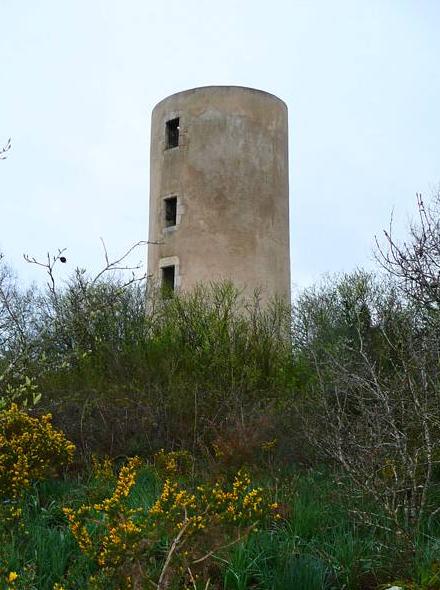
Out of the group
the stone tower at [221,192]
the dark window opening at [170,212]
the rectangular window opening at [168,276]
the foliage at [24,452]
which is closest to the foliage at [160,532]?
the foliage at [24,452]

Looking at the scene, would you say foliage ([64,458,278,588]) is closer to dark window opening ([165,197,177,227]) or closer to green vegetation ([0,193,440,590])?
green vegetation ([0,193,440,590])

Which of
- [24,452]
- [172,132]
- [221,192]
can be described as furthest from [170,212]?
[24,452]

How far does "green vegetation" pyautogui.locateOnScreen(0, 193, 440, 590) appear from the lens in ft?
16.9

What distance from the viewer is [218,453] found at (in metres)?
8.39

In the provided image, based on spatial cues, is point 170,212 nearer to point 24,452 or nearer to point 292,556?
point 24,452

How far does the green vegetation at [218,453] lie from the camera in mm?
5160

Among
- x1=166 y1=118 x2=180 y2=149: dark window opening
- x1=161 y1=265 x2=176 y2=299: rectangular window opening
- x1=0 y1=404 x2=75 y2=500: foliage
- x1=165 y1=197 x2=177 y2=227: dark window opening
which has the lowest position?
x1=0 y1=404 x2=75 y2=500: foliage

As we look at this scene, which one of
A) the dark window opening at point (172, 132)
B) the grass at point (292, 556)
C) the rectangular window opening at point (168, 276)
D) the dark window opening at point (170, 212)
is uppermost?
the dark window opening at point (172, 132)

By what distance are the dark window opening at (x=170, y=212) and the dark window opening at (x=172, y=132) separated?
1508 mm

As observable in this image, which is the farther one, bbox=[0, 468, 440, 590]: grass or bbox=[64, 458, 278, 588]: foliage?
bbox=[0, 468, 440, 590]: grass

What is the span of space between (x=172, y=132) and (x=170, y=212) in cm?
227

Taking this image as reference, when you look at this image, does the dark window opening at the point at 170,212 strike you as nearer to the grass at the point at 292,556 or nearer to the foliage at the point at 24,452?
the foliage at the point at 24,452

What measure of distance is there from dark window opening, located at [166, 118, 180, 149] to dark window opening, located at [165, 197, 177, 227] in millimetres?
1508

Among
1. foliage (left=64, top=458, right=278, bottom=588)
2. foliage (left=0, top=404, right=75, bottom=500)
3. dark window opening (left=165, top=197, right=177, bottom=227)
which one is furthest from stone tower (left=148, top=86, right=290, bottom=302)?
foliage (left=64, top=458, right=278, bottom=588)
